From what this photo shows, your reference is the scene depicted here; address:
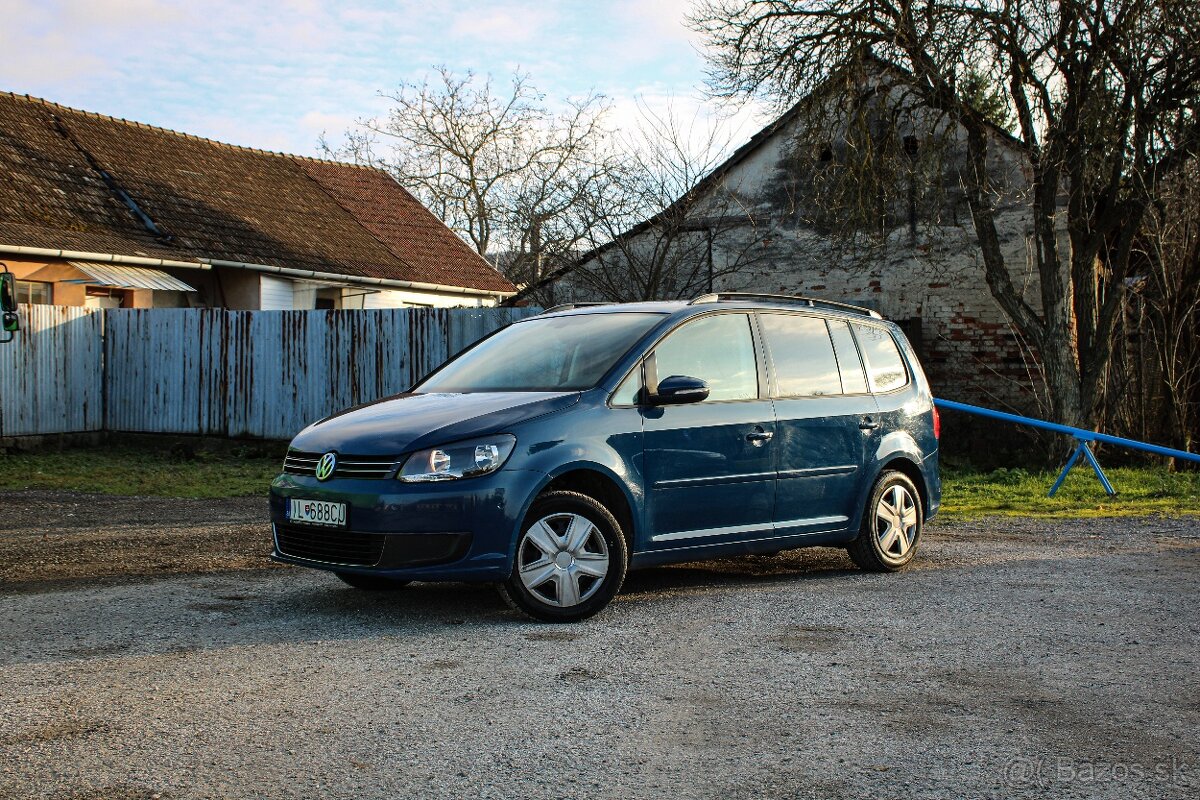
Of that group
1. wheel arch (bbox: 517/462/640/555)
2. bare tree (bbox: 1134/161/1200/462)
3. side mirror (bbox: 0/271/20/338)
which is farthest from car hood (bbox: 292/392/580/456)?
bare tree (bbox: 1134/161/1200/462)

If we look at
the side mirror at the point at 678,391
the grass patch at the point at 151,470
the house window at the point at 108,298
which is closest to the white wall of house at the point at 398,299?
the house window at the point at 108,298

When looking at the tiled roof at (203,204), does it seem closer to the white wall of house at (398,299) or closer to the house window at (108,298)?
the white wall of house at (398,299)

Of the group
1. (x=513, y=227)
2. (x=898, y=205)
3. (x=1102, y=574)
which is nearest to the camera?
(x=1102, y=574)

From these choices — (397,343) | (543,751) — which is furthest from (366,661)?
(397,343)

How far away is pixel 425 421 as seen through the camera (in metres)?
6.69

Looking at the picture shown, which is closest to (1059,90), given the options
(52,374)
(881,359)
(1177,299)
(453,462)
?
(1177,299)

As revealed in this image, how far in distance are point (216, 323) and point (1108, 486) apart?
13.0m

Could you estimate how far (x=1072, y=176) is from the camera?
1548cm

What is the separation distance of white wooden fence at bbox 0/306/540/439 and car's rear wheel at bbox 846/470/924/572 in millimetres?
8870

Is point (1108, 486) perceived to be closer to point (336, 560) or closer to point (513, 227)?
point (336, 560)

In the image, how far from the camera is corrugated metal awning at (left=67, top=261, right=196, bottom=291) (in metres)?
21.3

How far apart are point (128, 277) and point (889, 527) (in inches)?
672

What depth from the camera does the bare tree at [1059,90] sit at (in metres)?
14.3

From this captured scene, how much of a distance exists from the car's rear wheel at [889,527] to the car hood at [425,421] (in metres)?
2.51
